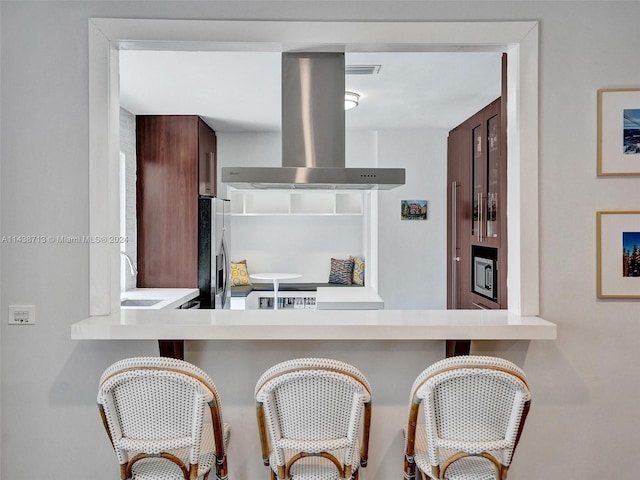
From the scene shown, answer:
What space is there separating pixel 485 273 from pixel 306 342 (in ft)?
6.90

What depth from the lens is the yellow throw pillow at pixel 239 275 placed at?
5.95 metres

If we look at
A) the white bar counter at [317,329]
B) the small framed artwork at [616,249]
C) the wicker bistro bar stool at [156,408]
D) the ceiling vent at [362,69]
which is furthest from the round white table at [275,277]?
the wicker bistro bar stool at [156,408]

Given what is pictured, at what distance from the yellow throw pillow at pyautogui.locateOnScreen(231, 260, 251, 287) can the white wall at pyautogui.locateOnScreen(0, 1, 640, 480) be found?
149 inches

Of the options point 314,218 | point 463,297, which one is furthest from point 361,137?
point 463,297

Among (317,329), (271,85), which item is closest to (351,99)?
(271,85)

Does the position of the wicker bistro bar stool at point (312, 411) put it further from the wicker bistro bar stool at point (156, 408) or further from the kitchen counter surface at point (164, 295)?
the kitchen counter surface at point (164, 295)

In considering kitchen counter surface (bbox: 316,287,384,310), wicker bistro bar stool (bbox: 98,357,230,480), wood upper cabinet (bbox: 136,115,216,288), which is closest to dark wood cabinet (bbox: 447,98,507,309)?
kitchen counter surface (bbox: 316,287,384,310)

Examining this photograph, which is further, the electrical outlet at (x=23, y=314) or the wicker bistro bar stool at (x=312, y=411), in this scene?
the electrical outlet at (x=23, y=314)

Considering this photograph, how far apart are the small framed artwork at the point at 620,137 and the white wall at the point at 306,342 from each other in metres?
0.04

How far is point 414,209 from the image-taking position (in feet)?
19.5

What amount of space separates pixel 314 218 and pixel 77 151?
4302mm

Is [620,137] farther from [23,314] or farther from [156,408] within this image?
[23,314]

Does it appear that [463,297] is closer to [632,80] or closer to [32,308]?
[632,80]

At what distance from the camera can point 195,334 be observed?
1828mm
